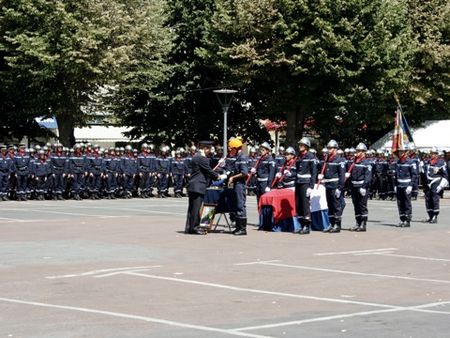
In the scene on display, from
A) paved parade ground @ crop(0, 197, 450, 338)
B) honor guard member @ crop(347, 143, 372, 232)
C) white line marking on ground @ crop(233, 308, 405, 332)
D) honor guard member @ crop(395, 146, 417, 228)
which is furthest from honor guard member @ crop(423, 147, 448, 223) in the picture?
white line marking on ground @ crop(233, 308, 405, 332)

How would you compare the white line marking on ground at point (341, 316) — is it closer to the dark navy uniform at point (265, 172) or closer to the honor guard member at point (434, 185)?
the dark navy uniform at point (265, 172)

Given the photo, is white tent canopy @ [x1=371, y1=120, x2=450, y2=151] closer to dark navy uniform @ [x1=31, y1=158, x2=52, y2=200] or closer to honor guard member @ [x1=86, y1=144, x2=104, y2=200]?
honor guard member @ [x1=86, y1=144, x2=104, y2=200]

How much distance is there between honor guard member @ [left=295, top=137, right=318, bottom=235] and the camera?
23.3 meters

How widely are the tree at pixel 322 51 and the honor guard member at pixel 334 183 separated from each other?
2405 cm

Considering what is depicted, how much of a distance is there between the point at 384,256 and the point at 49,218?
11185mm

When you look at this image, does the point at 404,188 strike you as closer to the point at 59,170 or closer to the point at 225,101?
the point at 59,170

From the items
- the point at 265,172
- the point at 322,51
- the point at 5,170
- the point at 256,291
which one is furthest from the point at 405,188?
the point at 322,51

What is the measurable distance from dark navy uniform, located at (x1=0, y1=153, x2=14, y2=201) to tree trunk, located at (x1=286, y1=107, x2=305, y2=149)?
19.9 m

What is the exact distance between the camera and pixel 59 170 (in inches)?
1500

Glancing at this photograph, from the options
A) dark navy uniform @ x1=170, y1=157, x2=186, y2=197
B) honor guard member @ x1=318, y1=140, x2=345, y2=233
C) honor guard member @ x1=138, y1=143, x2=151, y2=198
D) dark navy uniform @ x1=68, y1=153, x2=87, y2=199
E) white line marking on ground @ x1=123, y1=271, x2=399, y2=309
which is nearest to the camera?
white line marking on ground @ x1=123, y1=271, x2=399, y2=309

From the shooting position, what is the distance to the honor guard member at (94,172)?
39.1 meters

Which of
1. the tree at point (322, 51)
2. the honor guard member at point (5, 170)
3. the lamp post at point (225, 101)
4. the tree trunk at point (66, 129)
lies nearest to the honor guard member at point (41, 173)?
the honor guard member at point (5, 170)

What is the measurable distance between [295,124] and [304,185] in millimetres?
31031

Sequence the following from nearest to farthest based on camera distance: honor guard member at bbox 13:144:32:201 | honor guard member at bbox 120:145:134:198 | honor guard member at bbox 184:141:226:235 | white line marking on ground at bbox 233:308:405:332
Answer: white line marking on ground at bbox 233:308:405:332 < honor guard member at bbox 184:141:226:235 < honor guard member at bbox 13:144:32:201 < honor guard member at bbox 120:145:134:198
